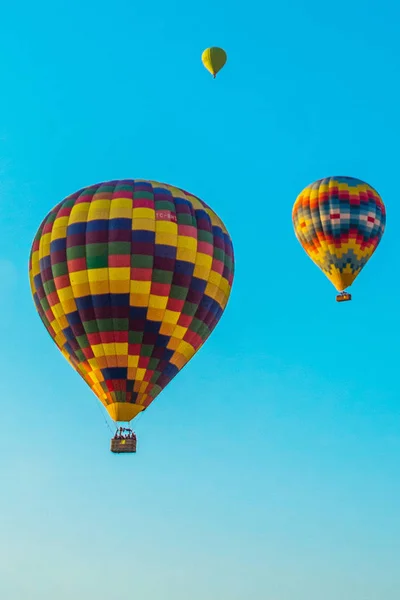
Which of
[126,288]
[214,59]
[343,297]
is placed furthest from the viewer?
[343,297]

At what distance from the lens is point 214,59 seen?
39.8 meters

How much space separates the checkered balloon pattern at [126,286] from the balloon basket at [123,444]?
22.6 inches

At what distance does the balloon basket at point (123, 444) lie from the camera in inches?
1123

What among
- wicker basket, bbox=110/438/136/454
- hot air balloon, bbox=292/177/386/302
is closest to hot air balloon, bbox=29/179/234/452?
wicker basket, bbox=110/438/136/454

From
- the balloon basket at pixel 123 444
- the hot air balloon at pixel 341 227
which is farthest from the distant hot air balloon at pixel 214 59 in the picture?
the balloon basket at pixel 123 444

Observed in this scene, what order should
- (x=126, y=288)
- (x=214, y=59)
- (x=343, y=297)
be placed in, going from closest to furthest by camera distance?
(x=126, y=288) → (x=214, y=59) → (x=343, y=297)

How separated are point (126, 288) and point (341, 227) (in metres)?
14.7

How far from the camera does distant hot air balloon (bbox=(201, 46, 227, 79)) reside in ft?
130

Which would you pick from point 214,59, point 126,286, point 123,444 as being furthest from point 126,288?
point 214,59

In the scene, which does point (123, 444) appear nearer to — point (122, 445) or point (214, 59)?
point (122, 445)

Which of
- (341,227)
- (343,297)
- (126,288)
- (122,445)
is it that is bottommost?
(122,445)

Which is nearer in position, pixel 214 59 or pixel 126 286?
pixel 126 286

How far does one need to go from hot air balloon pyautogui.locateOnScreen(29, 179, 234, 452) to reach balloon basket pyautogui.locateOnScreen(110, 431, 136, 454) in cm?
3

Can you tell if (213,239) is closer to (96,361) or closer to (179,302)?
(179,302)
